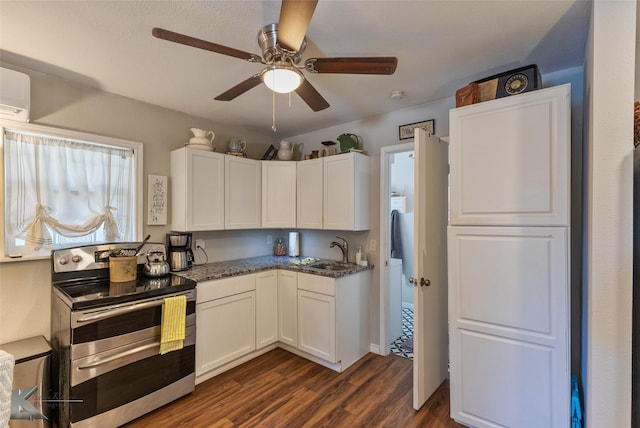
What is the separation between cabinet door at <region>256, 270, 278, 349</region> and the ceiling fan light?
192 centimetres

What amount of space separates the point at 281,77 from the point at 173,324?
1.90 metres

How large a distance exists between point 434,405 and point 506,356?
770mm

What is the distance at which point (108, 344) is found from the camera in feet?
6.19

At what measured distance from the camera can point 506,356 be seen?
1770 mm

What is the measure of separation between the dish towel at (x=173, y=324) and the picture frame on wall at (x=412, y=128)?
2478 mm

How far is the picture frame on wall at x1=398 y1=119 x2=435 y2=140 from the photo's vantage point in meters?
2.70

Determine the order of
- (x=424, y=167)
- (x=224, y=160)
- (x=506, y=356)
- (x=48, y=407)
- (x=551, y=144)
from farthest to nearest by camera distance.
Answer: (x=224, y=160), (x=424, y=167), (x=48, y=407), (x=506, y=356), (x=551, y=144)

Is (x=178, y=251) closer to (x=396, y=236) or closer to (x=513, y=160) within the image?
(x=513, y=160)

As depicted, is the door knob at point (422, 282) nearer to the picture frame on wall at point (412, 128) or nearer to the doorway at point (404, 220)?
the picture frame on wall at point (412, 128)

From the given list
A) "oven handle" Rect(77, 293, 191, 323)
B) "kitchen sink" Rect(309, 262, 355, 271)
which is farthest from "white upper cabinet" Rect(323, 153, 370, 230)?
"oven handle" Rect(77, 293, 191, 323)

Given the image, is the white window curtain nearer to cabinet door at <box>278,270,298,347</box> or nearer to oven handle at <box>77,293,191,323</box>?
oven handle at <box>77,293,191,323</box>

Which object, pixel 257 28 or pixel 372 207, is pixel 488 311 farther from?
pixel 257 28

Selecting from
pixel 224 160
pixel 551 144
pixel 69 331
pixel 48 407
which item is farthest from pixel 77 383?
pixel 551 144

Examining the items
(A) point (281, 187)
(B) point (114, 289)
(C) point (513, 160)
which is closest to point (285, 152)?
(A) point (281, 187)
